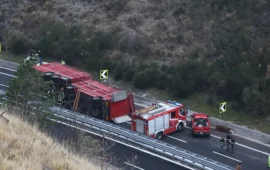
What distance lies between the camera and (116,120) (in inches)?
1168

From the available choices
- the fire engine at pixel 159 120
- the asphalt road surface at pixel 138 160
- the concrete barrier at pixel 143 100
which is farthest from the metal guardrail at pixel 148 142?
the concrete barrier at pixel 143 100

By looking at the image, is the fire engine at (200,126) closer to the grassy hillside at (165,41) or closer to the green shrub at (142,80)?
the grassy hillside at (165,41)

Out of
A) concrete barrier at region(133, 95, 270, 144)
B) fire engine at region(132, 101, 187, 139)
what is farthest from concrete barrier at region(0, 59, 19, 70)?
fire engine at region(132, 101, 187, 139)

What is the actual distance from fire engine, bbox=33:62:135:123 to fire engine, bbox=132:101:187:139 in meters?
1.83

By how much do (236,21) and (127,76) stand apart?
9.29 metres

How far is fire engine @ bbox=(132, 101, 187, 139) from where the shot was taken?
89.9 ft

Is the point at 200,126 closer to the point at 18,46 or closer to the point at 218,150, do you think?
the point at 218,150

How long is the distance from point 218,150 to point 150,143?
4.50m

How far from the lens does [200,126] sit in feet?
93.1

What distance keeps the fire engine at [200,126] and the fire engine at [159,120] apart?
0.79 meters

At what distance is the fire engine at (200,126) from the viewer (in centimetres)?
2836

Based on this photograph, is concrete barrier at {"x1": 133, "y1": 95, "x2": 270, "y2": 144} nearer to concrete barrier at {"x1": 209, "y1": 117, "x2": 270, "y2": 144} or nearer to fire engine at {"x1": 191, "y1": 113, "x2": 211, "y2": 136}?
concrete barrier at {"x1": 209, "y1": 117, "x2": 270, "y2": 144}

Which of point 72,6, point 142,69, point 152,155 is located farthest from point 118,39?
point 152,155

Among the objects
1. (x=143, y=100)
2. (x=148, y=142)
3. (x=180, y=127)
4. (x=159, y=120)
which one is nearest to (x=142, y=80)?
(x=143, y=100)
